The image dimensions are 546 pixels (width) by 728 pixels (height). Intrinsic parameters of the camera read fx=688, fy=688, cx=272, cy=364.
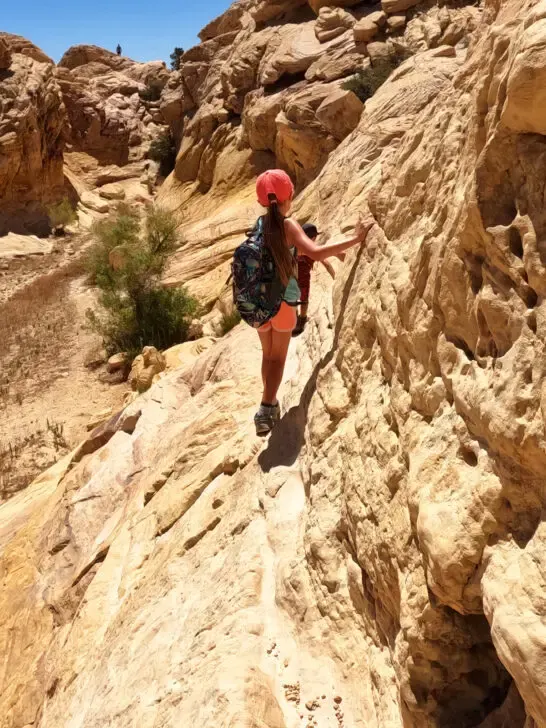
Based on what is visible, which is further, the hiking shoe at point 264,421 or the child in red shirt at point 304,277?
the child in red shirt at point 304,277

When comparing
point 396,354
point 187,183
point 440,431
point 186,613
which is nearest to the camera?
point 440,431

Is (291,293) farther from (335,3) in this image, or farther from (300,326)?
(335,3)

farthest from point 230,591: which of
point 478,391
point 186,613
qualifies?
point 478,391

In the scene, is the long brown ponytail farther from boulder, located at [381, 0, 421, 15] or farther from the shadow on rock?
boulder, located at [381, 0, 421, 15]

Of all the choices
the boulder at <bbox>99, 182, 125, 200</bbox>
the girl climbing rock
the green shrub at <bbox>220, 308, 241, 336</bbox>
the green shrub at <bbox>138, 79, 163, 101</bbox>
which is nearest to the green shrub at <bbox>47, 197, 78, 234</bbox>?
the boulder at <bbox>99, 182, 125, 200</bbox>

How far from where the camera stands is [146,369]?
8.98 m

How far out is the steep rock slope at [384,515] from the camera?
5.39ft

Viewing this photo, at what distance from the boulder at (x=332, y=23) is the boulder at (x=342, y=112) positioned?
423 cm

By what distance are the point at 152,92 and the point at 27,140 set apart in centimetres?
966

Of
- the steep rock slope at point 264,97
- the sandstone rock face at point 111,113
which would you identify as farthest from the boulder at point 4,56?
the steep rock slope at point 264,97

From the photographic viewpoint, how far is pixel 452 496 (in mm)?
1824

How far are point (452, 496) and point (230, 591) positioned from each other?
1.37 meters

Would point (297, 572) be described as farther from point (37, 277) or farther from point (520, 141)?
point (37, 277)

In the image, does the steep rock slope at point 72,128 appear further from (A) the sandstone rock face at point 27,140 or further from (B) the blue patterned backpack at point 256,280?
(B) the blue patterned backpack at point 256,280
